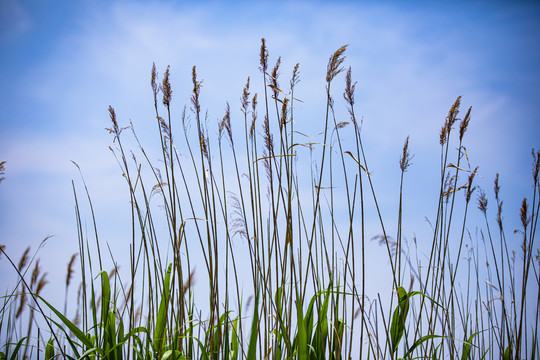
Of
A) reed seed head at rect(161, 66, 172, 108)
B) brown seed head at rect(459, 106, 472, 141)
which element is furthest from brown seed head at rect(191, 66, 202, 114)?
brown seed head at rect(459, 106, 472, 141)

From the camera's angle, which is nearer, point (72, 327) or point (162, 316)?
point (72, 327)

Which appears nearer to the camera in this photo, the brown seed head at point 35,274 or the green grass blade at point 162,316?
the green grass blade at point 162,316

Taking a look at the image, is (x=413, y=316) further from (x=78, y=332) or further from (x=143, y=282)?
(x=78, y=332)

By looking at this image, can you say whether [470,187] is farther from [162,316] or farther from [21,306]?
[21,306]

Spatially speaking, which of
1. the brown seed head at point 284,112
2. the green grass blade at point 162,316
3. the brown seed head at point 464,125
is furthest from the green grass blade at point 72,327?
the brown seed head at point 464,125

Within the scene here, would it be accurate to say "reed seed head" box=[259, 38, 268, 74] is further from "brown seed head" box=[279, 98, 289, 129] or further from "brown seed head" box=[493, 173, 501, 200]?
"brown seed head" box=[493, 173, 501, 200]

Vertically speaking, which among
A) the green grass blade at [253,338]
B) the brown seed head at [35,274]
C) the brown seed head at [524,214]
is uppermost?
the brown seed head at [524,214]

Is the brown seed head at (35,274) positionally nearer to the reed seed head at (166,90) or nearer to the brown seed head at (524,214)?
the reed seed head at (166,90)

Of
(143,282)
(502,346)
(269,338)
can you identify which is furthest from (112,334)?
(502,346)

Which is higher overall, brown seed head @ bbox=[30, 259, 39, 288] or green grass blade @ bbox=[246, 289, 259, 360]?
brown seed head @ bbox=[30, 259, 39, 288]

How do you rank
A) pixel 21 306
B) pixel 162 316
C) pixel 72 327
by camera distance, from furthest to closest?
1. pixel 21 306
2. pixel 162 316
3. pixel 72 327

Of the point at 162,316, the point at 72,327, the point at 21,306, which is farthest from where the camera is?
the point at 21,306

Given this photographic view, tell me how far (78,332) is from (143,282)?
36cm

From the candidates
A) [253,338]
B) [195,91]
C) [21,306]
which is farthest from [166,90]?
[21,306]
